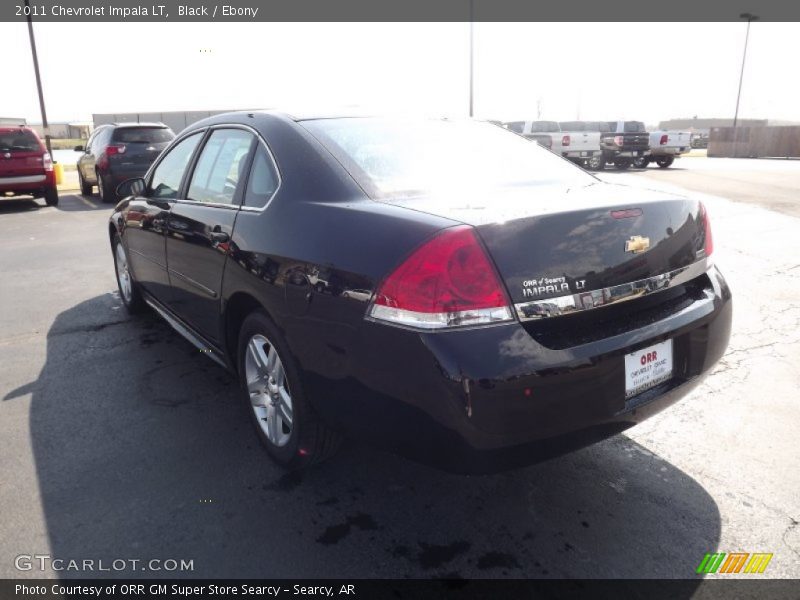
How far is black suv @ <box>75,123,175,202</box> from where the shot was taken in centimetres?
1352

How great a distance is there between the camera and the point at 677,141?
24266 mm

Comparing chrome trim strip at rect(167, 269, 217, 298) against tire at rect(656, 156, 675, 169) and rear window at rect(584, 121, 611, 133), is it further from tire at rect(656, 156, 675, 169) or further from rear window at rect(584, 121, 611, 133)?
rear window at rect(584, 121, 611, 133)

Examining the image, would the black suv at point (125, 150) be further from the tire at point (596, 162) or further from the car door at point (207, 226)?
the tire at point (596, 162)

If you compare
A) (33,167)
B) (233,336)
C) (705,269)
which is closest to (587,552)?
(705,269)

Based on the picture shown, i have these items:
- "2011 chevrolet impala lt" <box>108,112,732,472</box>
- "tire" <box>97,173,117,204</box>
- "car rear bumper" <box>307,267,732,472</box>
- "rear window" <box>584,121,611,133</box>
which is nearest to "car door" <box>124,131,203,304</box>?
"2011 chevrolet impala lt" <box>108,112,732,472</box>

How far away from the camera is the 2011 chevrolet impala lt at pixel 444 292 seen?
2.07m

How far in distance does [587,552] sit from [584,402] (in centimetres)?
64

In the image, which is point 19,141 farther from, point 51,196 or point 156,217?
point 156,217

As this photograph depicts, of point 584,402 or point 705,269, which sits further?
point 705,269

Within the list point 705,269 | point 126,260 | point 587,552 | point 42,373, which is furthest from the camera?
point 126,260

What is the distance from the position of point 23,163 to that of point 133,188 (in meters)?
9.91

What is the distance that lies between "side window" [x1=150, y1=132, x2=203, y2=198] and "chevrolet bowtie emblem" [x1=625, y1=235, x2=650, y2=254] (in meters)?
2.73

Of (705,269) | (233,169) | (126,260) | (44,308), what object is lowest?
(44,308)

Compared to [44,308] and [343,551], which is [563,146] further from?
[343,551]
